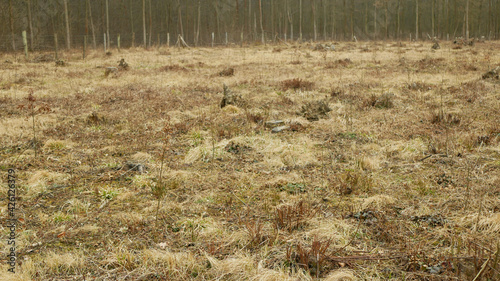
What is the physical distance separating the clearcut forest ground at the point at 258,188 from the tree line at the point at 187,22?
17.7 metres

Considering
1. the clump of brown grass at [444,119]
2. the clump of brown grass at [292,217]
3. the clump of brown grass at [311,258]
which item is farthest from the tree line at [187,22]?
the clump of brown grass at [311,258]

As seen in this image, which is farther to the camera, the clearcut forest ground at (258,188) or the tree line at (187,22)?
the tree line at (187,22)

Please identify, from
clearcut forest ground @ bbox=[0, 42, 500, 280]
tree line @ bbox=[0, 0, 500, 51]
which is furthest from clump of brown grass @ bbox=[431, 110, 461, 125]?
tree line @ bbox=[0, 0, 500, 51]

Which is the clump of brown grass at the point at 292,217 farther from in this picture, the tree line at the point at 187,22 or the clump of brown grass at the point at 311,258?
the tree line at the point at 187,22

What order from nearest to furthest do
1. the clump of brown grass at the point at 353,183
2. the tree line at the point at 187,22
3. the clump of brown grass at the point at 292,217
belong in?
the clump of brown grass at the point at 292,217 → the clump of brown grass at the point at 353,183 → the tree line at the point at 187,22

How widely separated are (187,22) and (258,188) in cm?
4163

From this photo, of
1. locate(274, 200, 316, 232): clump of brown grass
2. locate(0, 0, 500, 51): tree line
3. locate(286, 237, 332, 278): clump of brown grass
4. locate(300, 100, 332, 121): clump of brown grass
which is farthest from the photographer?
locate(0, 0, 500, 51): tree line

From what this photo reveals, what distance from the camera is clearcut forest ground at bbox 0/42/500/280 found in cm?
282

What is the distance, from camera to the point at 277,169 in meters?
5.09

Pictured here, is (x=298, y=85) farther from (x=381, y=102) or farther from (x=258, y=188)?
(x=258, y=188)

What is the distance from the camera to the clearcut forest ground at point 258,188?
9.24 ft

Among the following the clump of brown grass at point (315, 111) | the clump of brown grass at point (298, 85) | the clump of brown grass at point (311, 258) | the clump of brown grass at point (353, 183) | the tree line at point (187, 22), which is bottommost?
the clump of brown grass at point (311, 258)

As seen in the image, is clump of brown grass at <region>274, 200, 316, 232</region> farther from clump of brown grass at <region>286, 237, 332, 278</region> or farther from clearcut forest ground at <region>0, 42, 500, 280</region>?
clump of brown grass at <region>286, 237, 332, 278</region>

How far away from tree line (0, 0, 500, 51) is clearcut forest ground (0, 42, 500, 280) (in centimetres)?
1768
